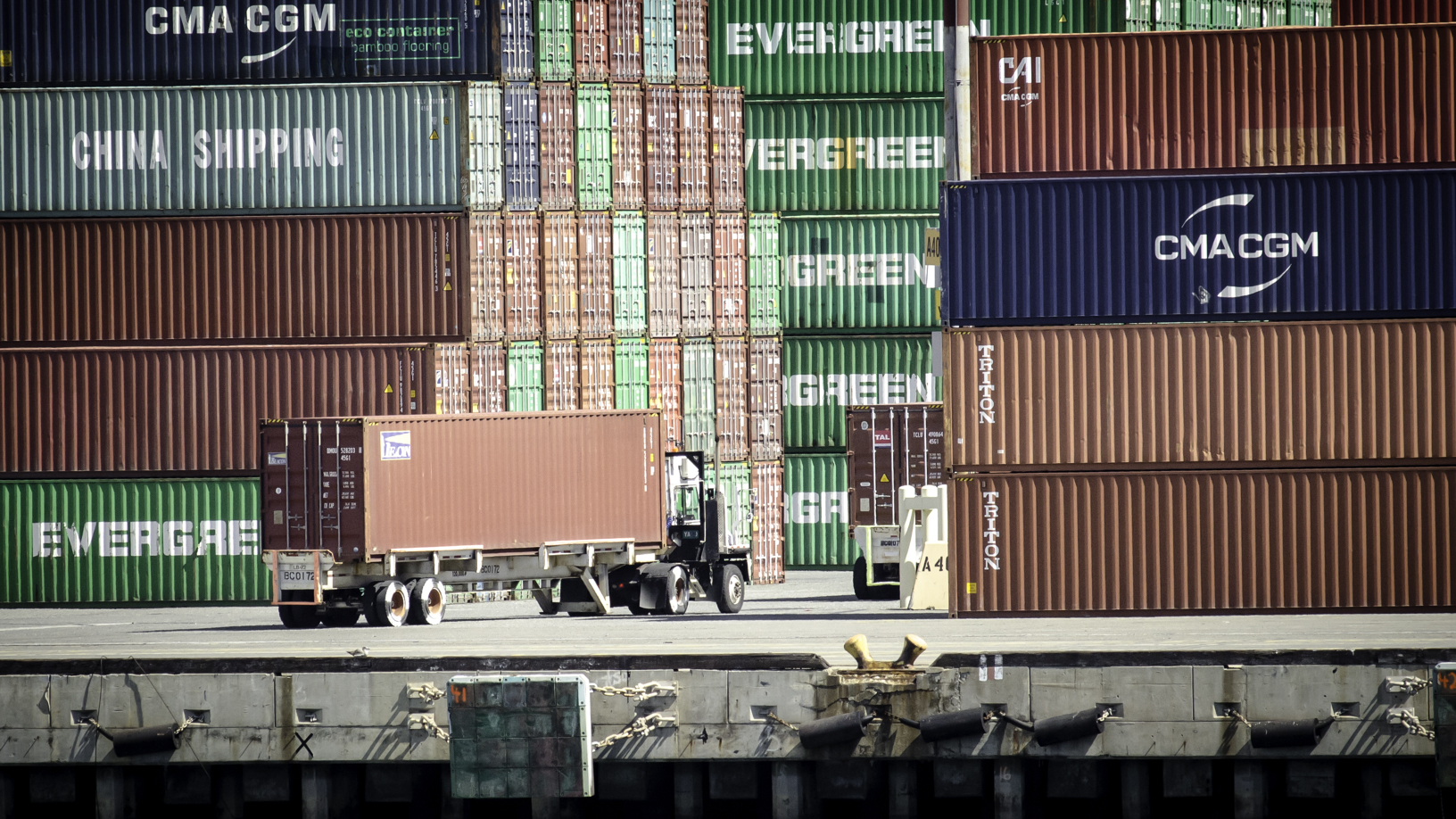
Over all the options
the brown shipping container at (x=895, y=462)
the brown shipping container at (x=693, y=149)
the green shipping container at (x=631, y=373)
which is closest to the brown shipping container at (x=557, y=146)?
the brown shipping container at (x=693, y=149)

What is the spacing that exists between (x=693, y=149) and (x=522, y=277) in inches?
192

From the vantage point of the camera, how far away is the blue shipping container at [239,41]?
3488cm

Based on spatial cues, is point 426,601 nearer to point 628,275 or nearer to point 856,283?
point 628,275

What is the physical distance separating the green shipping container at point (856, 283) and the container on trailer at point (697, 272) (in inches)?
81.7

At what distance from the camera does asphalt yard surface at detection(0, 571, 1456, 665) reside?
18.2 m

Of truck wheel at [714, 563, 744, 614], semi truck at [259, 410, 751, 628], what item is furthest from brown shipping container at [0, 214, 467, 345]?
truck wheel at [714, 563, 744, 614]

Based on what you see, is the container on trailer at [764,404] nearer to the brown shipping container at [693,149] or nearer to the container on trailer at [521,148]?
the brown shipping container at [693,149]

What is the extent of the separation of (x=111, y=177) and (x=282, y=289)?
14.0 feet

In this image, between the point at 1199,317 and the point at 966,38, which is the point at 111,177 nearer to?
the point at 966,38

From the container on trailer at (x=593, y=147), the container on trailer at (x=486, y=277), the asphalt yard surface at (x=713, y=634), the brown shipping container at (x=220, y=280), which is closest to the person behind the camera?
the asphalt yard surface at (x=713, y=634)

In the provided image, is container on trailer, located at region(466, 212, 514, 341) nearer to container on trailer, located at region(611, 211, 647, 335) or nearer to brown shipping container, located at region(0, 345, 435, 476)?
brown shipping container, located at region(0, 345, 435, 476)

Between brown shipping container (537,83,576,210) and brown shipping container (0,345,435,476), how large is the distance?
15.9 feet

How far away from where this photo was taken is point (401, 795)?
14.8m

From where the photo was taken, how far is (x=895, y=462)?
32594 millimetres
